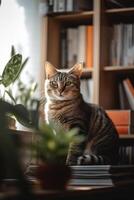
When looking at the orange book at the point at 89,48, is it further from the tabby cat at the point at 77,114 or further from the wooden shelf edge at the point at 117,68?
the tabby cat at the point at 77,114

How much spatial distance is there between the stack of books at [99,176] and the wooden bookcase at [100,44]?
5.59 ft

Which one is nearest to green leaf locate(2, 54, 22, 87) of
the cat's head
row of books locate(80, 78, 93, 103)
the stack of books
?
the stack of books

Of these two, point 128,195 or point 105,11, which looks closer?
point 128,195

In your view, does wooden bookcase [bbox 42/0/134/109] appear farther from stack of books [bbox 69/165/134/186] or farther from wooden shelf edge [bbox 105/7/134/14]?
stack of books [bbox 69/165/134/186]

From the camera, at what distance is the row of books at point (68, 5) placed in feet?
9.09

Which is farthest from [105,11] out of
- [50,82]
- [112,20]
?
[50,82]

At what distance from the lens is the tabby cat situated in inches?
85.5

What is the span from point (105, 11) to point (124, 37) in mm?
196

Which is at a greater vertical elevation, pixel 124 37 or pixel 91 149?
pixel 124 37

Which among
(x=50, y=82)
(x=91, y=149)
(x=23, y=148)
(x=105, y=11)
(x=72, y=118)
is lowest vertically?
(x=91, y=149)

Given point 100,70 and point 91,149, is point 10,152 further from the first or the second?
point 100,70

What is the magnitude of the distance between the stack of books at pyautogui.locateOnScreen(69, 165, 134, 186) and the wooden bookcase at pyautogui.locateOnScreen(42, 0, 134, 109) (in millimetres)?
1705

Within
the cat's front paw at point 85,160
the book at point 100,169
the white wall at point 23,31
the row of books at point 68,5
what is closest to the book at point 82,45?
the row of books at point 68,5

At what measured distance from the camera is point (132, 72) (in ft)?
9.29
